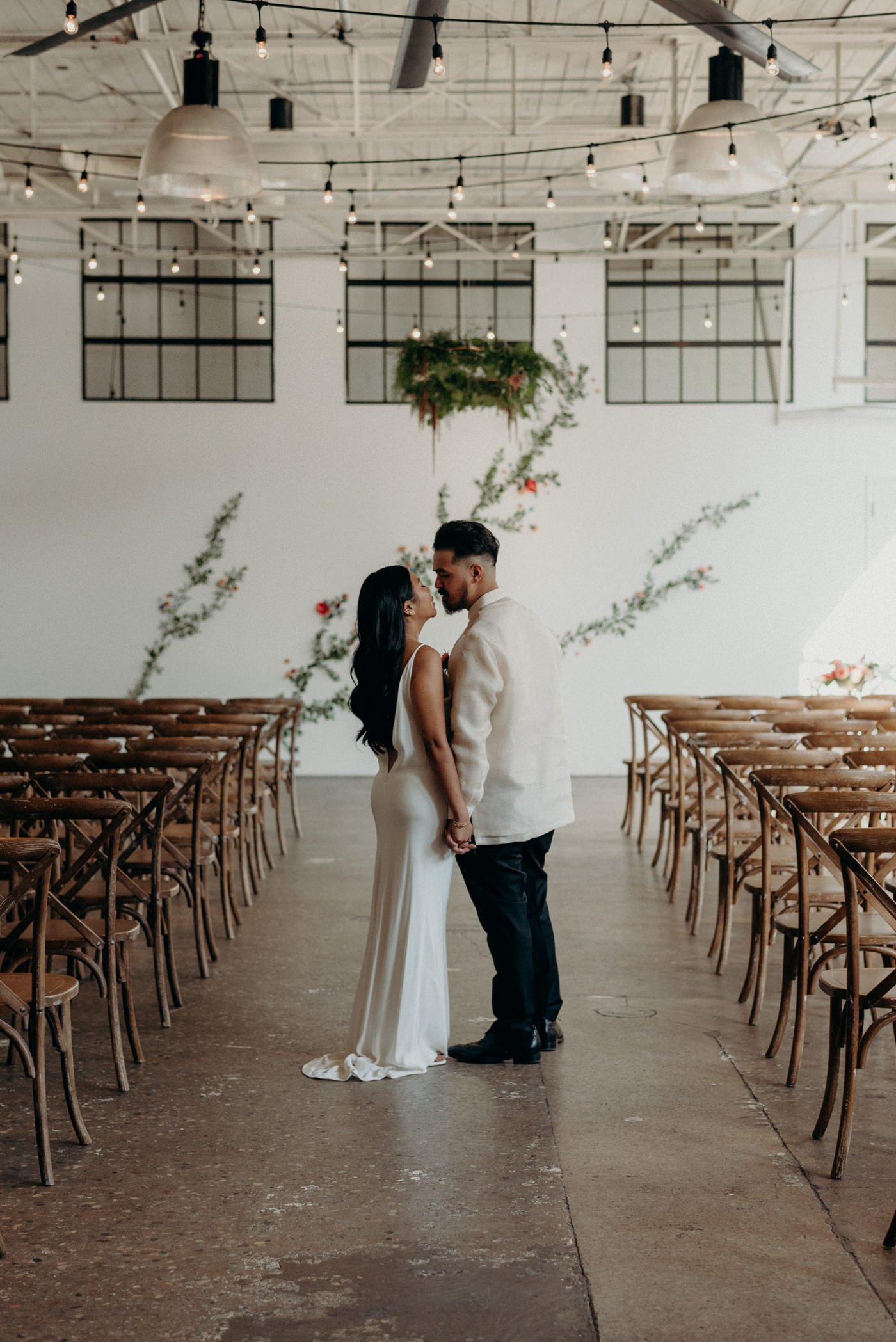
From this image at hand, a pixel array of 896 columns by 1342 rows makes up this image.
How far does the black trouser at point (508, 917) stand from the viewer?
13.3 ft

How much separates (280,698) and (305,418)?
385cm

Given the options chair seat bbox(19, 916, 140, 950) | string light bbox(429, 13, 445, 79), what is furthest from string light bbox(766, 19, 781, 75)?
chair seat bbox(19, 916, 140, 950)

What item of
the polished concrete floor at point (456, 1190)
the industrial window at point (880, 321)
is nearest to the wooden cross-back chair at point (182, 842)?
the polished concrete floor at point (456, 1190)

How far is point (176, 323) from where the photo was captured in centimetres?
1211

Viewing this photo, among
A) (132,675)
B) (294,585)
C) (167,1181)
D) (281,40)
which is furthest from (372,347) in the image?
(167,1181)

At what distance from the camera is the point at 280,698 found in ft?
A: 30.2

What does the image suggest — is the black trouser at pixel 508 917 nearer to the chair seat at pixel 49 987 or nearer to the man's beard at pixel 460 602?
the man's beard at pixel 460 602

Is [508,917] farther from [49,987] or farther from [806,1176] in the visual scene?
[49,987]

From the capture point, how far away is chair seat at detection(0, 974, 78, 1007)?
10.7 feet

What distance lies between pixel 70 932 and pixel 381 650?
1.30 meters

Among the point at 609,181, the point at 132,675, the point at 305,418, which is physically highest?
the point at 609,181

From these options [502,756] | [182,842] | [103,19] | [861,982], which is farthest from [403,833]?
[103,19]

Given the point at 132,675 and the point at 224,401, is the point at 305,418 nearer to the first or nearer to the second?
the point at 224,401

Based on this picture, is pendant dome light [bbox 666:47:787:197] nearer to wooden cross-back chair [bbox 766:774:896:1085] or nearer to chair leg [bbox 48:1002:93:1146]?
wooden cross-back chair [bbox 766:774:896:1085]
